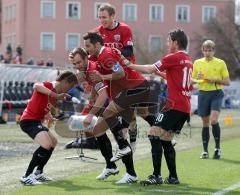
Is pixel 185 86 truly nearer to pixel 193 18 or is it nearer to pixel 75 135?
pixel 75 135

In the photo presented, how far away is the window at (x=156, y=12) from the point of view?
8694cm

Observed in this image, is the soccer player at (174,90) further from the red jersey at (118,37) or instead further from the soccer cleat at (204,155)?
the soccer cleat at (204,155)

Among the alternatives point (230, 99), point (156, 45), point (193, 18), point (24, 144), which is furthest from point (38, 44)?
point (24, 144)

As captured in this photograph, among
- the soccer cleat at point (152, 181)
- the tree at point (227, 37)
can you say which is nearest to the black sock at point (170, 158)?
the soccer cleat at point (152, 181)

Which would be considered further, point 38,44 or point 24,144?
point 38,44

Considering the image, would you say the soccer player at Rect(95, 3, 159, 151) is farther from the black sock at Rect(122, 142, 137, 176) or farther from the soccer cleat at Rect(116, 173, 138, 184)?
the soccer cleat at Rect(116, 173, 138, 184)

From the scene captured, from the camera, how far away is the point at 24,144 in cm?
1628

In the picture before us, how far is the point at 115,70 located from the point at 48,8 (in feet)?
247

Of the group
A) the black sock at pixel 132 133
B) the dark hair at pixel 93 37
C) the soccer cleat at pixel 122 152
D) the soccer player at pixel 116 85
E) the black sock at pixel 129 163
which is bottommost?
the black sock at pixel 129 163

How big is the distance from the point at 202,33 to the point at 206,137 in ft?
242

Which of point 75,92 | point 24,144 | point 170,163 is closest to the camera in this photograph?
point 170,163

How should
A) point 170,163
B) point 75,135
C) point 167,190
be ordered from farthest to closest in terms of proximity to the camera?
point 75,135, point 170,163, point 167,190

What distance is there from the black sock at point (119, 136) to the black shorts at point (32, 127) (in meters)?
0.99

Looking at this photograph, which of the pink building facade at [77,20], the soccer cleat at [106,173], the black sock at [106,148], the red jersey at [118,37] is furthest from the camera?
the pink building facade at [77,20]
